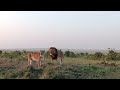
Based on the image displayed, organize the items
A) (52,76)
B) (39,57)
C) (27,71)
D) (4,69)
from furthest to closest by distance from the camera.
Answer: (39,57)
(4,69)
(27,71)
(52,76)
